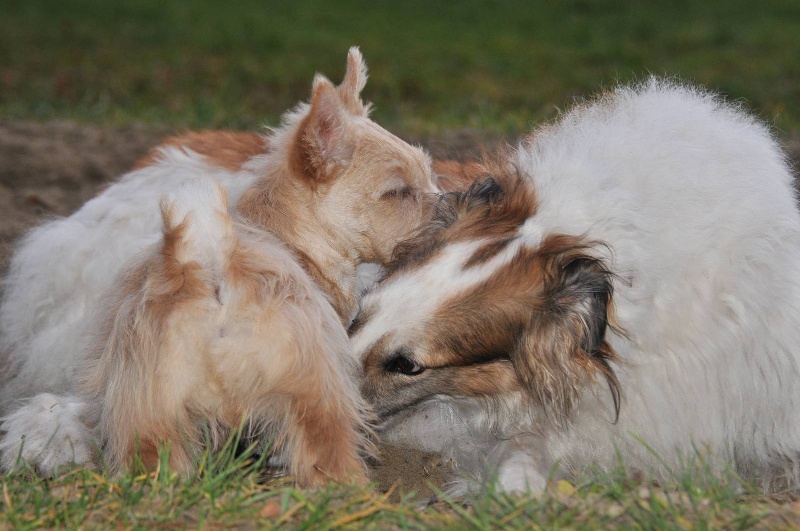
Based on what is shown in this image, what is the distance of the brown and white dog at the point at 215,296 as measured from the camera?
3305mm

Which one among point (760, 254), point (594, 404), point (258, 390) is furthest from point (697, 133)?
point (258, 390)

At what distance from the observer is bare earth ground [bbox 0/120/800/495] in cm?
666

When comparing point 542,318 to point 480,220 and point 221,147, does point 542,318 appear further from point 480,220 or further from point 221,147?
point 221,147

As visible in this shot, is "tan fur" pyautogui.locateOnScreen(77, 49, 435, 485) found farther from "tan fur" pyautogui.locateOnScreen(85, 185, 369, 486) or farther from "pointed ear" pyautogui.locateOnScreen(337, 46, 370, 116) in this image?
"pointed ear" pyautogui.locateOnScreen(337, 46, 370, 116)

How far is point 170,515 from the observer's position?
3045 millimetres

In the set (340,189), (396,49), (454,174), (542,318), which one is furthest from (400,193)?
(396,49)

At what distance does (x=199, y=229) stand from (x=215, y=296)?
0.89 feet

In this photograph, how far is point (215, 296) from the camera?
3350 millimetres

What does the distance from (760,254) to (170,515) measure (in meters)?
2.35

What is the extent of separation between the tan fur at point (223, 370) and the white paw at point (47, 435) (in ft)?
1.71

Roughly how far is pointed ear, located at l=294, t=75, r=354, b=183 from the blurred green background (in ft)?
21.7

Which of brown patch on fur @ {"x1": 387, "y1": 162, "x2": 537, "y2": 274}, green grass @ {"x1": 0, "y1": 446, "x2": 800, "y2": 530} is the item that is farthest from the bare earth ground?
green grass @ {"x1": 0, "y1": 446, "x2": 800, "y2": 530}

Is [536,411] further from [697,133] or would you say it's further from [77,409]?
[77,409]

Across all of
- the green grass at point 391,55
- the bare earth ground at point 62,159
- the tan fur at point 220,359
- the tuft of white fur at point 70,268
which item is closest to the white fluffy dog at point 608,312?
the tan fur at point 220,359
